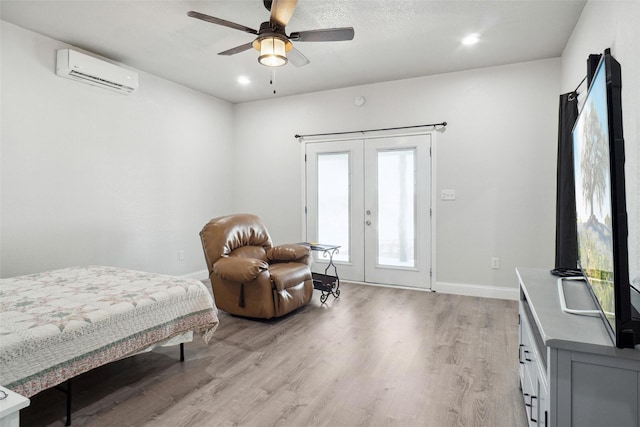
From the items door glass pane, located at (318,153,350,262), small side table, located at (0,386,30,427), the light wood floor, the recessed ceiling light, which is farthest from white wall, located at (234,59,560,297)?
small side table, located at (0,386,30,427)

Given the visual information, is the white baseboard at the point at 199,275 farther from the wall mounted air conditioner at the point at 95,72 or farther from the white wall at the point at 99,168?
the wall mounted air conditioner at the point at 95,72

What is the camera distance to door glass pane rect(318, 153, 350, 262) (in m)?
5.04

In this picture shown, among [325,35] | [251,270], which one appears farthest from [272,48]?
[251,270]

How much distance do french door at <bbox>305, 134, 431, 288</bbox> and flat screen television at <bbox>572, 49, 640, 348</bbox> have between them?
3.03 meters

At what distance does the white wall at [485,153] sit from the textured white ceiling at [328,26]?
24 centimetres

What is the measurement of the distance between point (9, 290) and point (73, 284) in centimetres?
34

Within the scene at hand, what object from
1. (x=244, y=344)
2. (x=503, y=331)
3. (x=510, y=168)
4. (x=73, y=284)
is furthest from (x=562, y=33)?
(x=73, y=284)

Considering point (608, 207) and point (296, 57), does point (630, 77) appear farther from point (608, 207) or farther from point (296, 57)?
point (296, 57)

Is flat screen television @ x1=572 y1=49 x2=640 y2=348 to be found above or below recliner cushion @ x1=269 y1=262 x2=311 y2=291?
above

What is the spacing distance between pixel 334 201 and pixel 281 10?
3000 millimetres

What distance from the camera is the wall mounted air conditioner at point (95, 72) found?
342 cm

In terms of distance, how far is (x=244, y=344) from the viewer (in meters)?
2.91

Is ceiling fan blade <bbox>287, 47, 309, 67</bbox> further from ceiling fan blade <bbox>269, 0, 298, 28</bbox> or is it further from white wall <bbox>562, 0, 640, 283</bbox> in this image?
white wall <bbox>562, 0, 640, 283</bbox>

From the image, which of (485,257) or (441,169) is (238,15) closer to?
(441,169)
